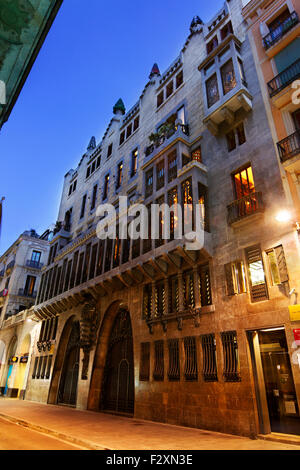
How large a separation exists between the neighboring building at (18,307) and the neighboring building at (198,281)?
7.07 meters

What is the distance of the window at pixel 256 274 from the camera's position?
11281 mm

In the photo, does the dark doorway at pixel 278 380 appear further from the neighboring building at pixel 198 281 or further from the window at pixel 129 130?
the window at pixel 129 130

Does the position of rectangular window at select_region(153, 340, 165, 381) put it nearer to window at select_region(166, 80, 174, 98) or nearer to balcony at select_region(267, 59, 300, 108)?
balcony at select_region(267, 59, 300, 108)

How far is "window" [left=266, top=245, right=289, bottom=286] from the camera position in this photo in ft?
34.7

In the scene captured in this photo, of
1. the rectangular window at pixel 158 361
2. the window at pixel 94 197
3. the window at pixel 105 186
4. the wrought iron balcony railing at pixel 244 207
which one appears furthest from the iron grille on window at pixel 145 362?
the window at pixel 94 197

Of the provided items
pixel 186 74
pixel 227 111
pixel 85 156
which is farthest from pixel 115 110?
pixel 227 111

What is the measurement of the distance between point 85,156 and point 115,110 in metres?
7.23

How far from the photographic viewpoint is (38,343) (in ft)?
93.7

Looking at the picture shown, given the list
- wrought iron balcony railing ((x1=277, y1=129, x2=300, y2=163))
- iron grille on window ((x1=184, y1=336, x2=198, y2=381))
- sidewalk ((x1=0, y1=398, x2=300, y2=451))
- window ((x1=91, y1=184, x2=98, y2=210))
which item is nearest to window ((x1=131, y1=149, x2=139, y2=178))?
window ((x1=91, y1=184, x2=98, y2=210))

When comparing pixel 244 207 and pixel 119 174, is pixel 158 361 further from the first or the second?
pixel 119 174

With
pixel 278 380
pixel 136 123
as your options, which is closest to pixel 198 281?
pixel 278 380

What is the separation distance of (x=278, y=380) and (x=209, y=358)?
2.86 meters

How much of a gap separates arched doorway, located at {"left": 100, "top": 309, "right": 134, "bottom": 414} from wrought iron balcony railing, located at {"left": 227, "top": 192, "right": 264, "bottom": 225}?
1000cm

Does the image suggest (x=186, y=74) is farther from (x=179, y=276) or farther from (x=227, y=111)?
(x=179, y=276)
